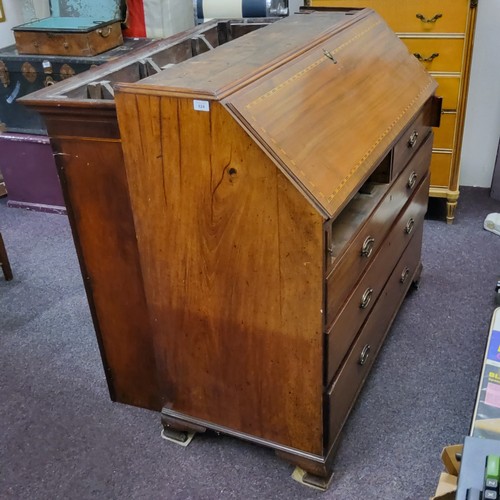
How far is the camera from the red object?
3141 millimetres

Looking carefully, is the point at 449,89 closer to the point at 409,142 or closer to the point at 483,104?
the point at 483,104

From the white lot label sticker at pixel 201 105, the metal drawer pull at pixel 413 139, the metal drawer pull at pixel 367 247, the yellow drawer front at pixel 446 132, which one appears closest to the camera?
the white lot label sticker at pixel 201 105

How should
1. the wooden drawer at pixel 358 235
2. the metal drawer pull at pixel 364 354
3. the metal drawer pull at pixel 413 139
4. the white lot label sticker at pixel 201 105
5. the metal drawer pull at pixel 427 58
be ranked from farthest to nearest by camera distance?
the metal drawer pull at pixel 427 58, the metal drawer pull at pixel 413 139, the metal drawer pull at pixel 364 354, the wooden drawer at pixel 358 235, the white lot label sticker at pixel 201 105

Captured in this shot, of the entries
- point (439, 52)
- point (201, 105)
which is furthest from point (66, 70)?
point (201, 105)

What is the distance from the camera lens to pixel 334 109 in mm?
1625

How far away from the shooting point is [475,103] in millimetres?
3174

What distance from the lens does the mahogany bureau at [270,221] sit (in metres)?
1.38

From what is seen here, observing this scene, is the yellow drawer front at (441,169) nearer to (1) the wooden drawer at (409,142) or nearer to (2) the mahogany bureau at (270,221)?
(1) the wooden drawer at (409,142)

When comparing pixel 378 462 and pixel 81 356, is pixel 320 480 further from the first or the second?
pixel 81 356

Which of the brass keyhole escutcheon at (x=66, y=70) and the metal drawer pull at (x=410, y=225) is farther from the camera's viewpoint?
the brass keyhole escutcheon at (x=66, y=70)

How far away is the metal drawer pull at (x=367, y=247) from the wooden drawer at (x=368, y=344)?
261mm

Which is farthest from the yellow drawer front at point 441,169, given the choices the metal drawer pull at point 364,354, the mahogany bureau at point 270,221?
the metal drawer pull at point 364,354

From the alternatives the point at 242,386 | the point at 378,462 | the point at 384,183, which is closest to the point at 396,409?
the point at 378,462

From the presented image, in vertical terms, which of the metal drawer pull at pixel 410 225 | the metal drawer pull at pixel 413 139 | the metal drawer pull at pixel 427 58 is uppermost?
the metal drawer pull at pixel 427 58
